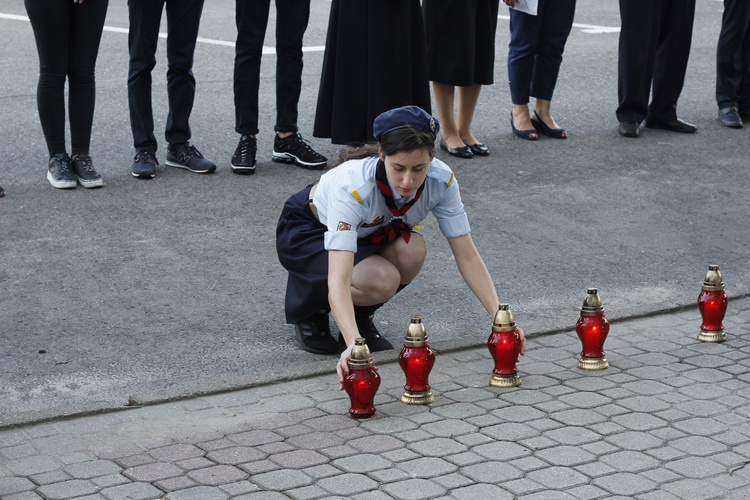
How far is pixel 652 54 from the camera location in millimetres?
9742

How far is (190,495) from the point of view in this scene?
13.7 feet

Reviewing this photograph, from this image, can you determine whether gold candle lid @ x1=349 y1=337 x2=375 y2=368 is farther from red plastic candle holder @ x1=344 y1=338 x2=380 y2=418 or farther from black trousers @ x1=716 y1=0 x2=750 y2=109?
black trousers @ x1=716 y1=0 x2=750 y2=109

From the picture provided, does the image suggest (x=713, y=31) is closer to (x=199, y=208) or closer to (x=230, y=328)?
(x=199, y=208)

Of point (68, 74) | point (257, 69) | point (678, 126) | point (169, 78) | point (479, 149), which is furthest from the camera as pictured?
point (678, 126)

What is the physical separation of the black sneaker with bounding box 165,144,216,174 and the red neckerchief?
3.12 m

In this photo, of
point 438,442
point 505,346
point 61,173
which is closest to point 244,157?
point 61,173

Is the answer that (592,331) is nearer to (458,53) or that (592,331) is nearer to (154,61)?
(458,53)

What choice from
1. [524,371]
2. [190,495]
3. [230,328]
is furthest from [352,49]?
[190,495]

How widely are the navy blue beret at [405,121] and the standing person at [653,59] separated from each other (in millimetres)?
5129

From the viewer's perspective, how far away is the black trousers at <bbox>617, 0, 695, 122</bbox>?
31.6 ft

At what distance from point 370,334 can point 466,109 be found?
12.0ft

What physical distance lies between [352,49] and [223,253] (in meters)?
2.01

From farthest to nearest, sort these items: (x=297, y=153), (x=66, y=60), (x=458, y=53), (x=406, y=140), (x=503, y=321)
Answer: (x=458, y=53), (x=297, y=153), (x=66, y=60), (x=503, y=321), (x=406, y=140)

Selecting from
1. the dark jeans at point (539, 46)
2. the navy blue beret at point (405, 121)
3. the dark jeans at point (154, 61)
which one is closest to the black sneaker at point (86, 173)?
the dark jeans at point (154, 61)
